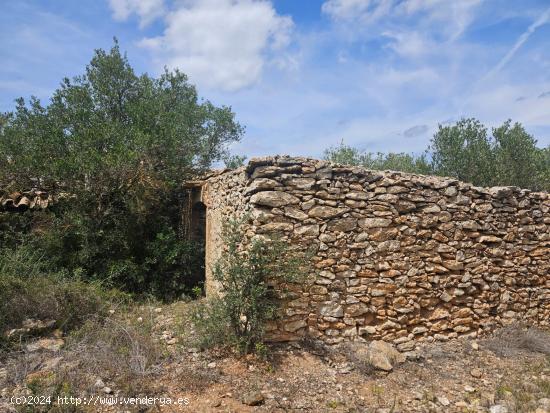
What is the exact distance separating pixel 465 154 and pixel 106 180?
394 inches

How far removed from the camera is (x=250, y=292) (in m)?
4.79

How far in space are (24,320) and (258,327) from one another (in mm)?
3195

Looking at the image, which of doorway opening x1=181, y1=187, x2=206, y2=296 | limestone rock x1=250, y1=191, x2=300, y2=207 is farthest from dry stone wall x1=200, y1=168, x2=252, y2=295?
doorway opening x1=181, y1=187, x2=206, y2=296

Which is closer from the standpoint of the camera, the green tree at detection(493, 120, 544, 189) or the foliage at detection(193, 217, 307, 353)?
the foliage at detection(193, 217, 307, 353)

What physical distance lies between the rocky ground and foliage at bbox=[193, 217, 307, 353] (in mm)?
264

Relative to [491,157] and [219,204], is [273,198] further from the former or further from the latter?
[491,157]

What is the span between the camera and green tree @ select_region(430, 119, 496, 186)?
1180 cm

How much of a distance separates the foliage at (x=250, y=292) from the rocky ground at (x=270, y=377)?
0.26 metres

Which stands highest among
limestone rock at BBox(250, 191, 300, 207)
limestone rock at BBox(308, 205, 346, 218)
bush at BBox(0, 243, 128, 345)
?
limestone rock at BBox(250, 191, 300, 207)

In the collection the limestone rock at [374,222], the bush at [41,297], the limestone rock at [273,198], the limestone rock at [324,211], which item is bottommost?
the bush at [41,297]

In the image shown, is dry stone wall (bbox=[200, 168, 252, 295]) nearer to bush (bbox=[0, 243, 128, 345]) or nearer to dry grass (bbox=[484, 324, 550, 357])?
bush (bbox=[0, 243, 128, 345])

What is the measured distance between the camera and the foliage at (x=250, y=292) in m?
4.76

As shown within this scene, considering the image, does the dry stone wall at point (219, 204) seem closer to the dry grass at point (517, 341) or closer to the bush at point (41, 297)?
the bush at point (41, 297)

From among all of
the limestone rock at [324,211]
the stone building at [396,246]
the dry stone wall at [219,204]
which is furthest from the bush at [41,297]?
the limestone rock at [324,211]
